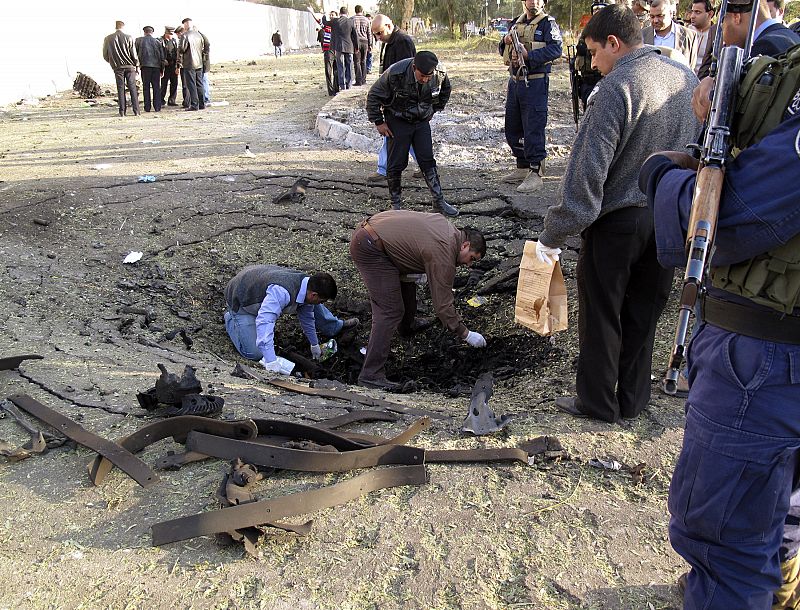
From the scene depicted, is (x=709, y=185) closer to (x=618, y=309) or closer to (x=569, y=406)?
(x=618, y=309)

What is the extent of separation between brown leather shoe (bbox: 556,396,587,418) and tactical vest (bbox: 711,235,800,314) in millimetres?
1794

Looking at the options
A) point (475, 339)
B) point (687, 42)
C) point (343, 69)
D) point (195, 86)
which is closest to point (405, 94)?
point (475, 339)

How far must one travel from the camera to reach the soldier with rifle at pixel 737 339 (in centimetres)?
155

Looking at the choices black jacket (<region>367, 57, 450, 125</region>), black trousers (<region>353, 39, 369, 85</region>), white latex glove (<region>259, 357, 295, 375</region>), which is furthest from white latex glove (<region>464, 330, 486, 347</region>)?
black trousers (<region>353, 39, 369, 85</region>)

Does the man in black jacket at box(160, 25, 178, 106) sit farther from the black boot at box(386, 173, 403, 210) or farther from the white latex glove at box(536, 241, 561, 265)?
the white latex glove at box(536, 241, 561, 265)

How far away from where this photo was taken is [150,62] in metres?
14.3

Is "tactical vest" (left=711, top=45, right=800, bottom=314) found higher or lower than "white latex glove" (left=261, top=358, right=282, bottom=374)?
higher

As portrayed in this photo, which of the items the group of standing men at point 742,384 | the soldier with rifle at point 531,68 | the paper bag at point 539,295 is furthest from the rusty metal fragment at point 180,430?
the soldier with rifle at point 531,68

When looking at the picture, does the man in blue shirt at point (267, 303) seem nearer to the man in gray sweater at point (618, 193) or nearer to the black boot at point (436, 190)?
the black boot at point (436, 190)

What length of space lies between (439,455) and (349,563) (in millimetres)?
738

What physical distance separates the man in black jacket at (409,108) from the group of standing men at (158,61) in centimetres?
930

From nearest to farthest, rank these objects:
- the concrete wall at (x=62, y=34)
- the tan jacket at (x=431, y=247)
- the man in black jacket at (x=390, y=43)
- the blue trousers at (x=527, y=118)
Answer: the tan jacket at (x=431, y=247) < the blue trousers at (x=527, y=118) < the man in black jacket at (x=390, y=43) < the concrete wall at (x=62, y=34)

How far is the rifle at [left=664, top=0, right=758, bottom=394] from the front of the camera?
1576 millimetres

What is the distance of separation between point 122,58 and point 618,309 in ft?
44.6
